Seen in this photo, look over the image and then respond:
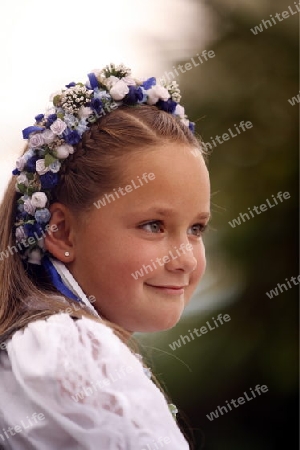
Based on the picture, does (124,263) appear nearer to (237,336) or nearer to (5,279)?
(5,279)

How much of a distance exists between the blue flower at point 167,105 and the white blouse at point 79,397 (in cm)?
62

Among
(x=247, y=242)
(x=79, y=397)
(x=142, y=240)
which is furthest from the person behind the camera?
(x=247, y=242)

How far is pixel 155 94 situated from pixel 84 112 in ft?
0.58

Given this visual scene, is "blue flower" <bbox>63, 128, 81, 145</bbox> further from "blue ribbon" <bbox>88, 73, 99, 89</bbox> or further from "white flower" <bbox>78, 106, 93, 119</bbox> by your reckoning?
"blue ribbon" <bbox>88, 73, 99, 89</bbox>

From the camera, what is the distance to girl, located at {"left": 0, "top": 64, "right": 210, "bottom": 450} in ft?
4.58

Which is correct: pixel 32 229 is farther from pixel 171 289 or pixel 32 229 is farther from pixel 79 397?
pixel 79 397

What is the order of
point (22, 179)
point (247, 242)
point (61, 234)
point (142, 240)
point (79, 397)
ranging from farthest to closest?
point (247, 242), point (22, 179), point (61, 234), point (142, 240), point (79, 397)

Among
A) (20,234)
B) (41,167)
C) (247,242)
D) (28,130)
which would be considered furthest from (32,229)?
(247,242)

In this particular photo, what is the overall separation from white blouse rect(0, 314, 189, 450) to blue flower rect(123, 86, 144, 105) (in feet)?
1.91

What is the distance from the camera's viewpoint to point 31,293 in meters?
A: 1.69

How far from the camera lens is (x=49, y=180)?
1.76m

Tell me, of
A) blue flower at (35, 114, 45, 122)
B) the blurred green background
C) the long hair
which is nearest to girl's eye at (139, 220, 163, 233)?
the long hair

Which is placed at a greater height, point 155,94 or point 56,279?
point 155,94

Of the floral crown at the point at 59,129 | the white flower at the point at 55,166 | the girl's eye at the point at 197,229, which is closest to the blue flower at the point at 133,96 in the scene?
the floral crown at the point at 59,129
